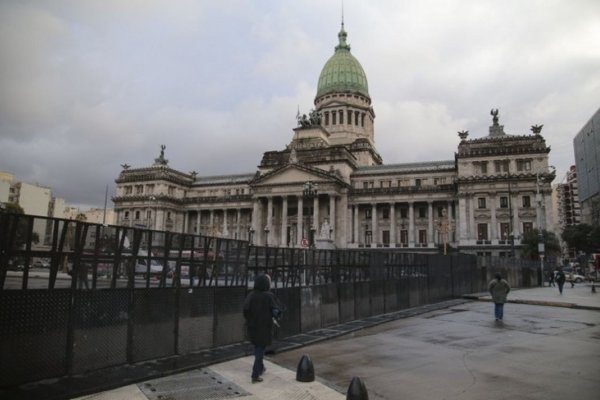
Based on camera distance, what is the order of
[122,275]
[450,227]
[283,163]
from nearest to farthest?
[122,275] → [450,227] → [283,163]

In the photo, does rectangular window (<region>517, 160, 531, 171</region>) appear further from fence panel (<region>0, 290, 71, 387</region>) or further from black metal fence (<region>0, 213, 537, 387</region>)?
fence panel (<region>0, 290, 71, 387</region>)

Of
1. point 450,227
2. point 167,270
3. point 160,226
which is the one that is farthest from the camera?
point 160,226

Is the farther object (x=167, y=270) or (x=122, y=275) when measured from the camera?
(x=167, y=270)

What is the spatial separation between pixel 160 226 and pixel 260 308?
7966 cm

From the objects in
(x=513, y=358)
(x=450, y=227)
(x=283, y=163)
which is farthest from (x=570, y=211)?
(x=513, y=358)

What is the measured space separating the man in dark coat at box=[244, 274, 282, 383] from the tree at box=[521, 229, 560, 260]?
55081mm

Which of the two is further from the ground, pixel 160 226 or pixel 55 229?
pixel 160 226

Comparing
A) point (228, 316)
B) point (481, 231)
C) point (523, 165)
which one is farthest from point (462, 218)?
point (228, 316)

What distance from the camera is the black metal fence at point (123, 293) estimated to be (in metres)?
7.52

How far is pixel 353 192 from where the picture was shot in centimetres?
7375

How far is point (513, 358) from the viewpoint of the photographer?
1077 cm

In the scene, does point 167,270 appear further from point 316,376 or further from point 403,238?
point 403,238

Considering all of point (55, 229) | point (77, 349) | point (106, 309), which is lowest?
point (77, 349)

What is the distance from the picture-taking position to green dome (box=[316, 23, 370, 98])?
90312 mm
